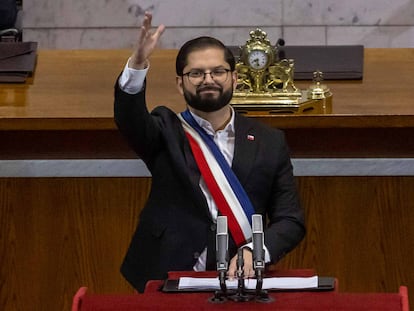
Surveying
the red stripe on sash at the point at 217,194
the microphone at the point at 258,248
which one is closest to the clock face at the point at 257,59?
the red stripe on sash at the point at 217,194

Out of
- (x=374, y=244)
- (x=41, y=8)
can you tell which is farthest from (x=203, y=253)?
(x=41, y=8)

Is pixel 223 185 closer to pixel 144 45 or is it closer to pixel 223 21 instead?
pixel 144 45

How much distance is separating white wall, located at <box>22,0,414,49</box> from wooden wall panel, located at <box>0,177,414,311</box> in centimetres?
245

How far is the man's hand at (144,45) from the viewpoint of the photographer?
3.39 m

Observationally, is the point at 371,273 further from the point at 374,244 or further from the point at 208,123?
the point at 208,123

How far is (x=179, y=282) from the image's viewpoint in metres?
3.04

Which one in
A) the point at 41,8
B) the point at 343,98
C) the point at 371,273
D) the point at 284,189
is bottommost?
the point at 371,273

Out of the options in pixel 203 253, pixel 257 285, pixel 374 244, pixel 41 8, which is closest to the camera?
pixel 257 285

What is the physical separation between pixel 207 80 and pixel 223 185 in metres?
0.31

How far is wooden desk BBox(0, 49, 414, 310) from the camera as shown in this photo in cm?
471

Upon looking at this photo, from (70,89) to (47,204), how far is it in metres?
0.52

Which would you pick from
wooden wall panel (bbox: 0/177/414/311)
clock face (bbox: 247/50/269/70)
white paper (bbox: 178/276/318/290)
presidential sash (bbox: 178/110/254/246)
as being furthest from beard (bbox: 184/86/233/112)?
wooden wall panel (bbox: 0/177/414/311)

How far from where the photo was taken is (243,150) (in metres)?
3.66

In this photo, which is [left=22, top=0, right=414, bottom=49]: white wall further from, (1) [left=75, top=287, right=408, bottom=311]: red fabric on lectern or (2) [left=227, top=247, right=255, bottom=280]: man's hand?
(1) [left=75, top=287, right=408, bottom=311]: red fabric on lectern
